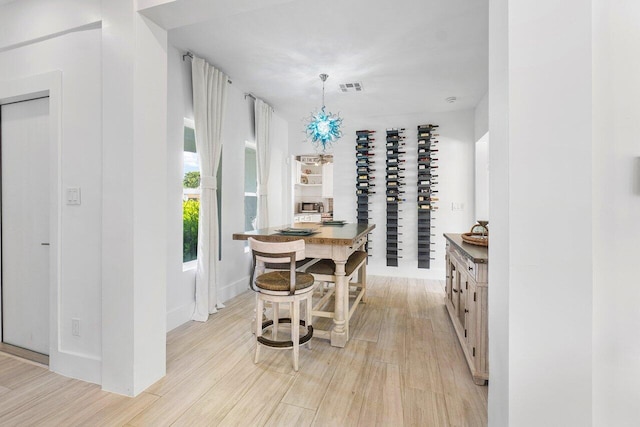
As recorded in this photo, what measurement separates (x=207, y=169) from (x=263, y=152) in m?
1.46

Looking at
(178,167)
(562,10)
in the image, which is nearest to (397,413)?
(562,10)

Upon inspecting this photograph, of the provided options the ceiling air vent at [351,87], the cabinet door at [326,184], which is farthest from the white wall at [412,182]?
the ceiling air vent at [351,87]

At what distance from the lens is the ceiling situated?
7.30 ft

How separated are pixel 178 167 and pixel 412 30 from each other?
8.52 ft

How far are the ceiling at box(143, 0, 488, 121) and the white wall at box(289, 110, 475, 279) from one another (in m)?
0.79

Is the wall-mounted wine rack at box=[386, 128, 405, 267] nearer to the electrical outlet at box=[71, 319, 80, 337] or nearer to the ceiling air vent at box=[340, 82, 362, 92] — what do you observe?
the ceiling air vent at box=[340, 82, 362, 92]

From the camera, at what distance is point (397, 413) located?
1.66 m

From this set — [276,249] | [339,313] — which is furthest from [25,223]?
[339,313]

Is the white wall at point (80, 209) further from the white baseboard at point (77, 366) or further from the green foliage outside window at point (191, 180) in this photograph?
the green foliage outside window at point (191, 180)

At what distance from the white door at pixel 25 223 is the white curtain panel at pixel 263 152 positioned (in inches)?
98.1

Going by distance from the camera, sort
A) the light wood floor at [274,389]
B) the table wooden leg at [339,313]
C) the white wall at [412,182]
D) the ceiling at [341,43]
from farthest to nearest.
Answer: the white wall at [412,182] < the table wooden leg at [339,313] < the ceiling at [341,43] < the light wood floor at [274,389]

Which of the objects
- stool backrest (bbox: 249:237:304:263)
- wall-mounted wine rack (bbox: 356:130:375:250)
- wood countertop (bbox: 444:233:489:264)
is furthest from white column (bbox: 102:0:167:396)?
wall-mounted wine rack (bbox: 356:130:375:250)

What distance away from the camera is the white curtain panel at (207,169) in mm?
3033

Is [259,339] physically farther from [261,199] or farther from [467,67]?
[467,67]
